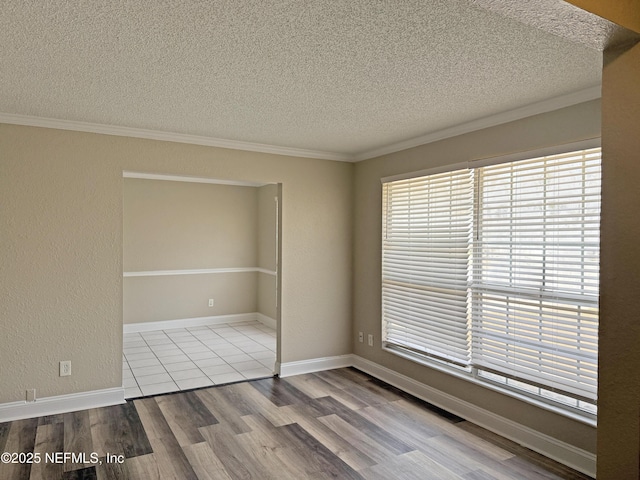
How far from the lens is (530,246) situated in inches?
124

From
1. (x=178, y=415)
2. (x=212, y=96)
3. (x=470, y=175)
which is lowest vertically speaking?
(x=178, y=415)

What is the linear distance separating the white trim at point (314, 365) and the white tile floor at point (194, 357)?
202mm

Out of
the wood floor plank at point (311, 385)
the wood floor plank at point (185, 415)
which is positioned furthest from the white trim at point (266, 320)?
the wood floor plank at point (185, 415)

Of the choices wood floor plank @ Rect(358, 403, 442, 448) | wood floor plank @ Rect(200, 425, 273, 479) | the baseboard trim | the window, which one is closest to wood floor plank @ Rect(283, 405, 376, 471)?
wood floor plank @ Rect(358, 403, 442, 448)

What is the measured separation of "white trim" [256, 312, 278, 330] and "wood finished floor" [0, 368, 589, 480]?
2.84 meters

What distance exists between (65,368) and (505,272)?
3653mm

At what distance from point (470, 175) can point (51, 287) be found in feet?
11.8

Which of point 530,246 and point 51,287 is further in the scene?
point 51,287

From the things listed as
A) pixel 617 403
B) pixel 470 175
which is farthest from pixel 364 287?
pixel 617 403

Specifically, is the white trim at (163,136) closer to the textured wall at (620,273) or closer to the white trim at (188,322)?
the textured wall at (620,273)

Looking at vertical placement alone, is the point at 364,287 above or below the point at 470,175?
below

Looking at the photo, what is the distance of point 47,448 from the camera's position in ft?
9.96

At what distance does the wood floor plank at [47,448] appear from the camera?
8.96 ft

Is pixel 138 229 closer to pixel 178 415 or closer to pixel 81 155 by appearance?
pixel 81 155
